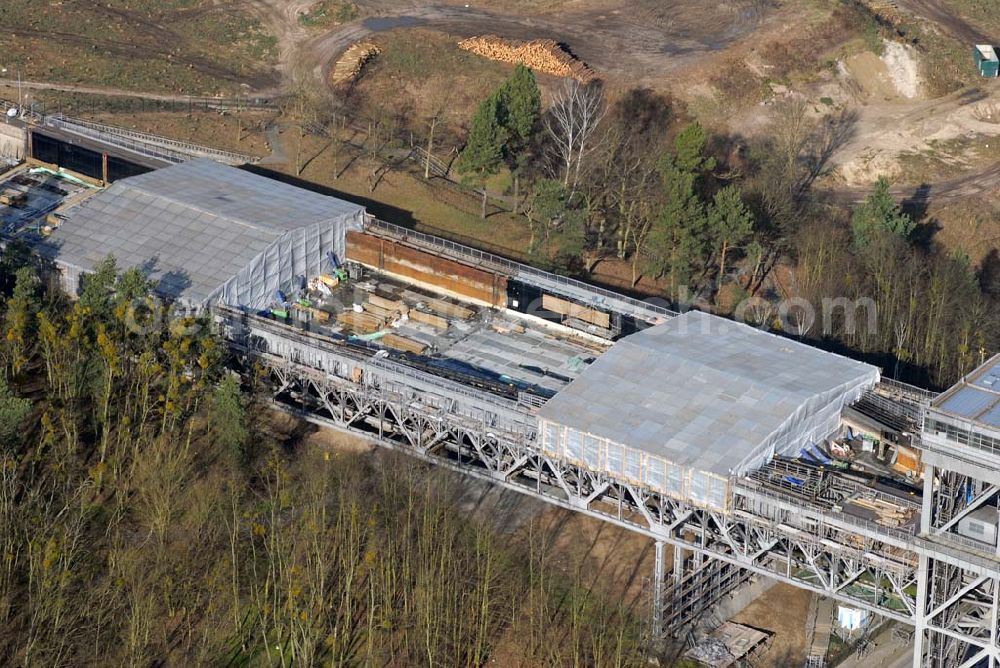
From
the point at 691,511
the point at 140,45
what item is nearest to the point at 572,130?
the point at 140,45

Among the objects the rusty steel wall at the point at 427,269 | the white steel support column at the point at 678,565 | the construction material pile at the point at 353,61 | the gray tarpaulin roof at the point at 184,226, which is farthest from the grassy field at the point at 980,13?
the white steel support column at the point at 678,565

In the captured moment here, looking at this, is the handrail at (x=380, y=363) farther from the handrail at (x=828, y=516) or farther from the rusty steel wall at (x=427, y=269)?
the handrail at (x=828, y=516)

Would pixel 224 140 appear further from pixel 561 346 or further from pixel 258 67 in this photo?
pixel 561 346

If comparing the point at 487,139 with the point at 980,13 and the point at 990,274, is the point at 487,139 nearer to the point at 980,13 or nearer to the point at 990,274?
the point at 990,274

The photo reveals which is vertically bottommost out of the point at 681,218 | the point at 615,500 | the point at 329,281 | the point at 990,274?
the point at 990,274

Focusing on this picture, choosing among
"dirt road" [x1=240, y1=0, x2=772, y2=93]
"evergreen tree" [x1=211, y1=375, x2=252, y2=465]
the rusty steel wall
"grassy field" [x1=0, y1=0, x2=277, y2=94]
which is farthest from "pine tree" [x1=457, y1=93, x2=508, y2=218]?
"evergreen tree" [x1=211, y1=375, x2=252, y2=465]

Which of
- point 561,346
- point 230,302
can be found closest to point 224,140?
point 230,302
